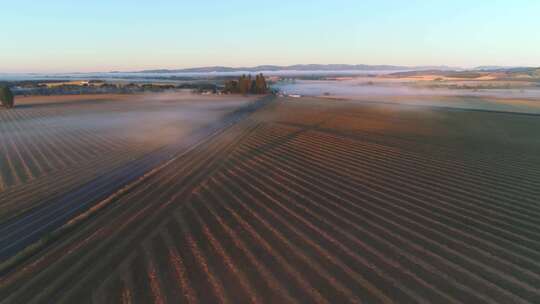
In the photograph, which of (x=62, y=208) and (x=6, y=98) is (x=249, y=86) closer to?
→ (x=6, y=98)

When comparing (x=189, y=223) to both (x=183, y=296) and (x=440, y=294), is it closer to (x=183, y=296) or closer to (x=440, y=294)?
(x=183, y=296)

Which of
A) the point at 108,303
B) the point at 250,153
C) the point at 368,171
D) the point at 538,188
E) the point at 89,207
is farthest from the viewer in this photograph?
the point at 250,153

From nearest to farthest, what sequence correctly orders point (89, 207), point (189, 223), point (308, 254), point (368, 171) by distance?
point (308, 254) → point (189, 223) → point (89, 207) → point (368, 171)

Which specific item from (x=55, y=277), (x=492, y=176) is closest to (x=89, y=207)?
(x=55, y=277)

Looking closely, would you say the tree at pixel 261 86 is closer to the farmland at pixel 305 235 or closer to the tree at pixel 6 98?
the tree at pixel 6 98

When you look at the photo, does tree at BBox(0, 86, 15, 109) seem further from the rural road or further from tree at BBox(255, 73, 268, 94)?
tree at BBox(255, 73, 268, 94)

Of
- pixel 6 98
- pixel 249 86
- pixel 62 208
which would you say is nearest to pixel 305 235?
pixel 62 208

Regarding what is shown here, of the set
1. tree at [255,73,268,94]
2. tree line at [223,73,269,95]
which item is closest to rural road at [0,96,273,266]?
tree at [255,73,268,94]
